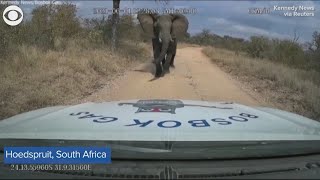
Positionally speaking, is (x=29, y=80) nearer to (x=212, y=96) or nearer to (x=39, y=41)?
(x=212, y=96)

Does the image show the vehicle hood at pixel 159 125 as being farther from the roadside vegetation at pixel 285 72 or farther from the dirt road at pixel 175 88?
the dirt road at pixel 175 88

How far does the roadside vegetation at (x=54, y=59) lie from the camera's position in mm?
12906

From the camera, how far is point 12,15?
64.3ft

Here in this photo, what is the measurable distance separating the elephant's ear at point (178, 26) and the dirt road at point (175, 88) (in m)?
1.53

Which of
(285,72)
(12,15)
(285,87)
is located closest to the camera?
(285,87)

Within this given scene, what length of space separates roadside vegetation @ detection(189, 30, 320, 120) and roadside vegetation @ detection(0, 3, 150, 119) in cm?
511

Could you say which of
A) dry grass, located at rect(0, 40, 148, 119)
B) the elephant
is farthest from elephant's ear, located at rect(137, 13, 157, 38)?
dry grass, located at rect(0, 40, 148, 119)

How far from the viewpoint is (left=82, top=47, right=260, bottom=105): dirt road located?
14820mm

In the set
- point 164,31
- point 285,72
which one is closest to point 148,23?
point 164,31

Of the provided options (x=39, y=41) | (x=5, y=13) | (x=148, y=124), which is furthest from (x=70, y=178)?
(x=39, y=41)

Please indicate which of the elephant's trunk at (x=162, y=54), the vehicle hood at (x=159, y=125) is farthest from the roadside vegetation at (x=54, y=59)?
the vehicle hood at (x=159, y=125)

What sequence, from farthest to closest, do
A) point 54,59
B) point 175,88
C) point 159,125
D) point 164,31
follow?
point 164,31
point 54,59
point 175,88
point 159,125

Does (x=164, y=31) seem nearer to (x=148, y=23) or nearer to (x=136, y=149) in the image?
(x=148, y=23)

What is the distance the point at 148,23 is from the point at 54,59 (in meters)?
4.27
